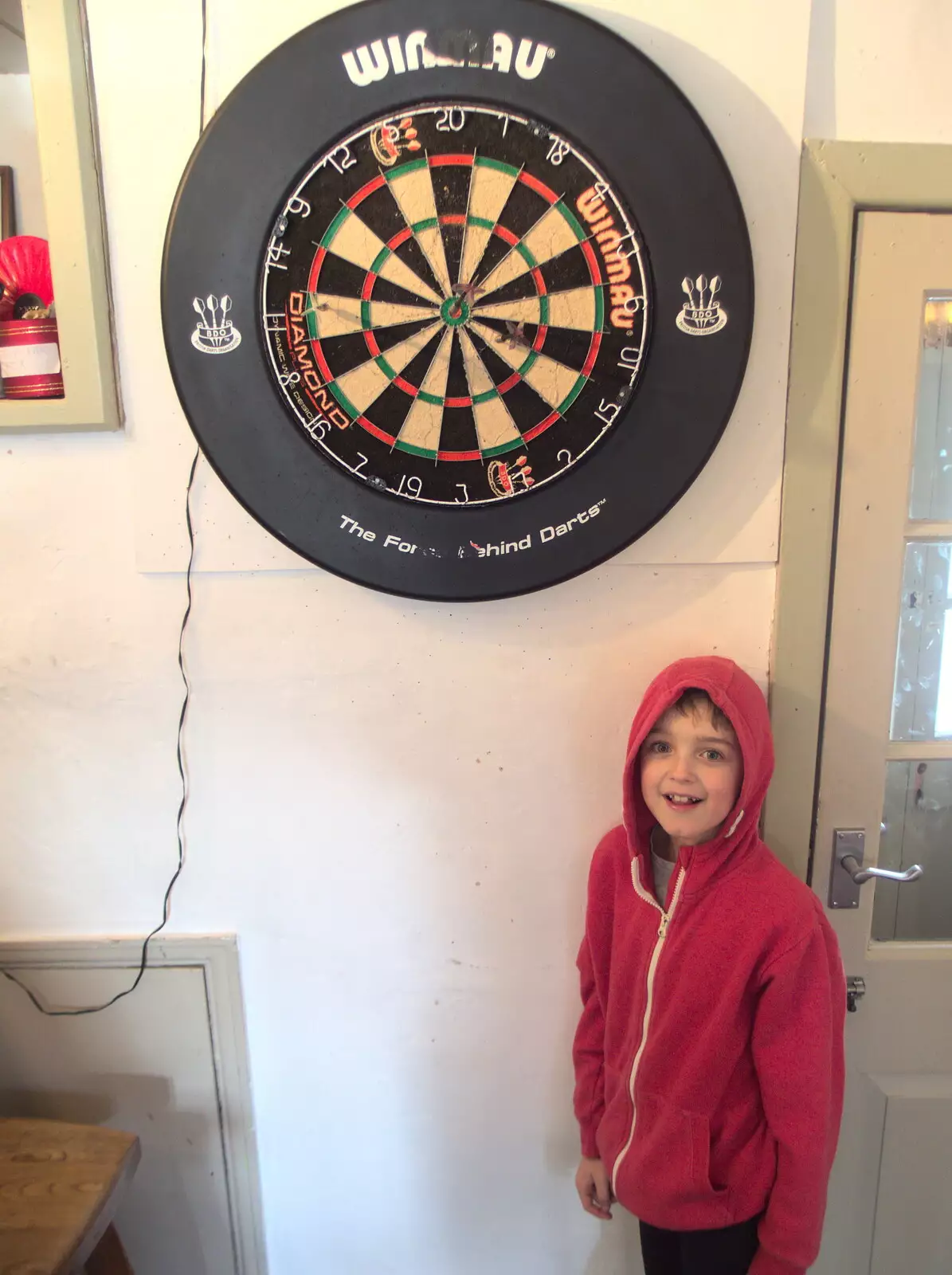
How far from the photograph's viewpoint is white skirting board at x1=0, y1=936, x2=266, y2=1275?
1029 millimetres

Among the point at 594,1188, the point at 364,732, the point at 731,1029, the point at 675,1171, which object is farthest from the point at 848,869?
the point at 364,732

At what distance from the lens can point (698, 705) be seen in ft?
2.78

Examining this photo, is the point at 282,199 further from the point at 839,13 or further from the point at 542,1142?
the point at 542,1142

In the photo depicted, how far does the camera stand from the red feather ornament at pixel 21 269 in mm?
863

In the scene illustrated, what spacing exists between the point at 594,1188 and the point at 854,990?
1.54 ft

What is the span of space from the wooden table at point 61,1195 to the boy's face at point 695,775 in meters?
0.87

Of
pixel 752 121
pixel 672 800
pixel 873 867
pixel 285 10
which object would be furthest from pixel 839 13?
pixel 873 867

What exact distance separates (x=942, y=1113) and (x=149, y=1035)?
1.21 m

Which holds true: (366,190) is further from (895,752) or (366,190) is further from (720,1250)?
(720,1250)

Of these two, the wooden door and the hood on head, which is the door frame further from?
the hood on head

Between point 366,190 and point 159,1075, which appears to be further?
point 159,1075

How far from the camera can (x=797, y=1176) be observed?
82cm

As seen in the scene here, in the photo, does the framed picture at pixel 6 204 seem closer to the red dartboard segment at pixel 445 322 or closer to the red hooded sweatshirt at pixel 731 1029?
the red dartboard segment at pixel 445 322

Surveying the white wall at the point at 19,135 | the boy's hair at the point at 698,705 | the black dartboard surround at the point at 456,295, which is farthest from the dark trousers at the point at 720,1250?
the white wall at the point at 19,135
